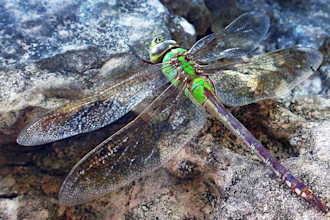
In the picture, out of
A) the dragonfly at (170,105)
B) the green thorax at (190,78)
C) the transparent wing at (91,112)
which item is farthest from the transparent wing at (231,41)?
the transparent wing at (91,112)

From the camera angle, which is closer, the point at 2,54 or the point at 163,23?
the point at 2,54

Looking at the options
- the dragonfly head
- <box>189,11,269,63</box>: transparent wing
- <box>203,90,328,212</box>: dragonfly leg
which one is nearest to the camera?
<box>203,90,328,212</box>: dragonfly leg

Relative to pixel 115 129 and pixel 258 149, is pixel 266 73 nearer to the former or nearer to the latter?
pixel 258 149

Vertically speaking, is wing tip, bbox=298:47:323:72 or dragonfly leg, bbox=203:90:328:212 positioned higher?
wing tip, bbox=298:47:323:72

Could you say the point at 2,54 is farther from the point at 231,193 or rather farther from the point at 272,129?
the point at 272,129

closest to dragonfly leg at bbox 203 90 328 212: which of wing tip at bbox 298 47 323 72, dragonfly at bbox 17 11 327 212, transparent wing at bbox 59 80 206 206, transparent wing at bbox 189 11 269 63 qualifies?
dragonfly at bbox 17 11 327 212

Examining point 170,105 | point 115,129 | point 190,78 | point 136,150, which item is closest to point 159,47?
point 190,78

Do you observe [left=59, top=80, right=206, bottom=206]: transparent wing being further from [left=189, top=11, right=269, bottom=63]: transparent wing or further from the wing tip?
the wing tip

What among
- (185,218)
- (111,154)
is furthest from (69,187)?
(185,218)
